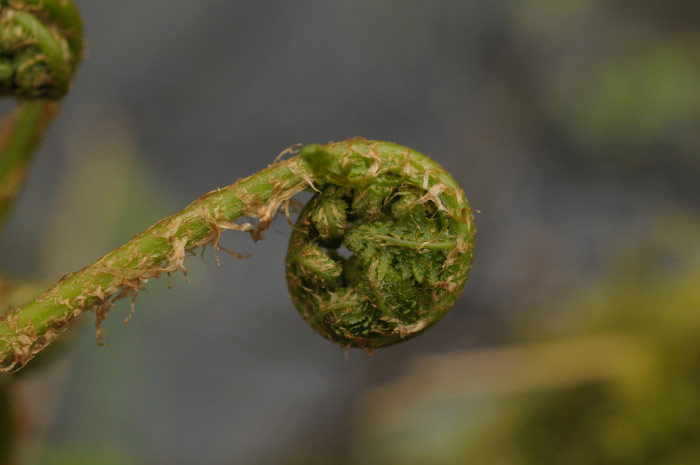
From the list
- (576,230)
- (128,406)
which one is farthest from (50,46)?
(576,230)

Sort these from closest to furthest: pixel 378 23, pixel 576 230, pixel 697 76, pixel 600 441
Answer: pixel 600 441, pixel 697 76, pixel 576 230, pixel 378 23

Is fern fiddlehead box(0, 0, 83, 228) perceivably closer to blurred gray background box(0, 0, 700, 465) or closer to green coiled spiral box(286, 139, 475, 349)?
green coiled spiral box(286, 139, 475, 349)

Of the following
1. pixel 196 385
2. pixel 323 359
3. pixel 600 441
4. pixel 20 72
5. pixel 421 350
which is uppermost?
pixel 20 72

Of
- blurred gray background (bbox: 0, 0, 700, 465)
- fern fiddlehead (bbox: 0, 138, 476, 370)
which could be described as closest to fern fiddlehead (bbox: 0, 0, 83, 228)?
fern fiddlehead (bbox: 0, 138, 476, 370)

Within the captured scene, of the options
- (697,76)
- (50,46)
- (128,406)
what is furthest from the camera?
(697,76)

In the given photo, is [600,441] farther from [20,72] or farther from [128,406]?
[128,406]

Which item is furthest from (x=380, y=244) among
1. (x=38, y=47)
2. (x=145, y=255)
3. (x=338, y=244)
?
(x=38, y=47)

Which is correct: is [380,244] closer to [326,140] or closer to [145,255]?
[145,255]
